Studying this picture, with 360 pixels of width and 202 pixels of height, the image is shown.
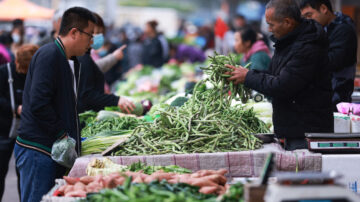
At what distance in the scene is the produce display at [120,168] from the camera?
4094 mm

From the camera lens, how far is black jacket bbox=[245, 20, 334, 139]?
438 centimetres

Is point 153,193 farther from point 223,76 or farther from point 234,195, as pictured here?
point 223,76

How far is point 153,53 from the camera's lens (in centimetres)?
1541

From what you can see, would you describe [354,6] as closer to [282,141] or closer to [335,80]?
[335,80]

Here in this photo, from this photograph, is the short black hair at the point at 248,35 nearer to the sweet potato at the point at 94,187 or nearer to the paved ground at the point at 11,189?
the paved ground at the point at 11,189

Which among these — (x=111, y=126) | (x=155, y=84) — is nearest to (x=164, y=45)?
(x=155, y=84)

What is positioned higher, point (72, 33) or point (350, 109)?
point (72, 33)

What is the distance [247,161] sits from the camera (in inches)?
171

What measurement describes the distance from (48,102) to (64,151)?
43 cm

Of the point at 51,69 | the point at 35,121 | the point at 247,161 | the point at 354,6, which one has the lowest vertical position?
the point at 247,161

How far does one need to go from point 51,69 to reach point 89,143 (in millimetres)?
917

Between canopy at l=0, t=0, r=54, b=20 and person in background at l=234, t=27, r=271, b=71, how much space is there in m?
12.4

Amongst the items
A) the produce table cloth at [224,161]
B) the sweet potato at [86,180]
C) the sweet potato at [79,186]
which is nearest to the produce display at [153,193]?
the sweet potato at [79,186]

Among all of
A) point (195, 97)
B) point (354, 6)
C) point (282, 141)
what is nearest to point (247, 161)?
point (282, 141)
